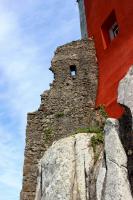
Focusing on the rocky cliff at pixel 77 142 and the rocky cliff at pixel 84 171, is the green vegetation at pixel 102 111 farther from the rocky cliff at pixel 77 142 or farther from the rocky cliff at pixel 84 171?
the rocky cliff at pixel 84 171

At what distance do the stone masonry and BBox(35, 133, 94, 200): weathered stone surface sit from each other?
2749 millimetres

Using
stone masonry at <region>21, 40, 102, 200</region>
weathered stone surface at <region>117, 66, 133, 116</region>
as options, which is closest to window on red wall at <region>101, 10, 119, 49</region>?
stone masonry at <region>21, 40, 102, 200</region>

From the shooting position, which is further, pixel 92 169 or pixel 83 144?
pixel 83 144

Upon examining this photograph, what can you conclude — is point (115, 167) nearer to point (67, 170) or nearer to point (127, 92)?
point (67, 170)

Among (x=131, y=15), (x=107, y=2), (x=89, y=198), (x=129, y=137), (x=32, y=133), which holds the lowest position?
(x=89, y=198)

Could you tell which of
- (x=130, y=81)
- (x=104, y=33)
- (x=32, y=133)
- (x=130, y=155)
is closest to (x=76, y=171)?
(x=130, y=155)

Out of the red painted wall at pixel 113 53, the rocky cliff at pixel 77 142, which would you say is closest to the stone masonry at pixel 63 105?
the rocky cliff at pixel 77 142

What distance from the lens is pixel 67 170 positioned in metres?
10.2

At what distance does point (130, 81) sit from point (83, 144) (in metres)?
2.21

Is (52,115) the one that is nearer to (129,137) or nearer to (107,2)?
(107,2)

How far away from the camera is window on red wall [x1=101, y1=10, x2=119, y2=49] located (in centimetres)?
1586

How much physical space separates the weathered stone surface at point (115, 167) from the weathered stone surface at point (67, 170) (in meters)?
0.92

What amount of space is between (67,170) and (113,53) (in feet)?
20.6

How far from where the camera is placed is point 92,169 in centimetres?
988
